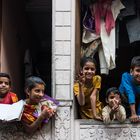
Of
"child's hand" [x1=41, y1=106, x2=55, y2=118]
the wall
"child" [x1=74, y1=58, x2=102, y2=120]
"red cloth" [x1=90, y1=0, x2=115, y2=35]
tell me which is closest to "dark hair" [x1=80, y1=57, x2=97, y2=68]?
"child" [x1=74, y1=58, x2=102, y2=120]

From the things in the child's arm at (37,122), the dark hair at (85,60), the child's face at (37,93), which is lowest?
the child's arm at (37,122)

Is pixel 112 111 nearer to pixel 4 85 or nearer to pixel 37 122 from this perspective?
pixel 37 122

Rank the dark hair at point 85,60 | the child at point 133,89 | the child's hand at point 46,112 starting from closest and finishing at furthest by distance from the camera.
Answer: the child's hand at point 46,112, the child at point 133,89, the dark hair at point 85,60

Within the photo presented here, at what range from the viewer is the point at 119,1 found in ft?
27.5

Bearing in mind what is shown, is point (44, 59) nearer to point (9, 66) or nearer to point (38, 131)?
point (9, 66)

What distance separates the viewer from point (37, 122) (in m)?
7.50

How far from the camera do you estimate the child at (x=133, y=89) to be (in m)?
7.66

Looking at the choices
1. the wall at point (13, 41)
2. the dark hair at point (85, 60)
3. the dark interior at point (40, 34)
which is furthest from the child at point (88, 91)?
the dark interior at point (40, 34)

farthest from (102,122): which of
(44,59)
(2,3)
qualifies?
(44,59)

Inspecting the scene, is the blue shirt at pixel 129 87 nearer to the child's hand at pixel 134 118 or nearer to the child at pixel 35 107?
the child's hand at pixel 134 118

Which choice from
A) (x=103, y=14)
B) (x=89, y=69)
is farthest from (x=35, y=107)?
(x=103, y=14)

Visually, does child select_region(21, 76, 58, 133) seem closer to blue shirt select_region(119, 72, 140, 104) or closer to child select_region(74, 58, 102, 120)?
child select_region(74, 58, 102, 120)

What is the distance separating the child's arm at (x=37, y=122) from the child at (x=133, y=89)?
1021 millimetres

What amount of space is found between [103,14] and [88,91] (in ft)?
3.79
